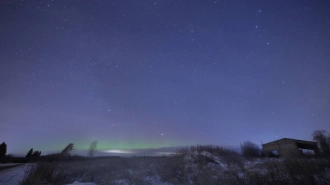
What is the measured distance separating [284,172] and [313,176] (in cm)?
191

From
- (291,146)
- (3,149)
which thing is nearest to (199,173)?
(291,146)

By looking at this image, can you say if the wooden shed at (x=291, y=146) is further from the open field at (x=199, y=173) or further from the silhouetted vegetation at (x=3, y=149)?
the silhouetted vegetation at (x=3, y=149)

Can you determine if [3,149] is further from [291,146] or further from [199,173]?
[291,146]

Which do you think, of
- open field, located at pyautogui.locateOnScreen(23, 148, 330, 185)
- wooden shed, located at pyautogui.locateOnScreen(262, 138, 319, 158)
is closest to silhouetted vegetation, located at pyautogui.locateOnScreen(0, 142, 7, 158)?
open field, located at pyautogui.locateOnScreen(23, 148, 330, 185)

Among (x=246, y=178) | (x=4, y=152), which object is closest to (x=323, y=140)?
(x=246, y=178)

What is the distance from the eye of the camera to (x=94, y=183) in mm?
16078

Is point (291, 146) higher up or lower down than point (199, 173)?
higher up

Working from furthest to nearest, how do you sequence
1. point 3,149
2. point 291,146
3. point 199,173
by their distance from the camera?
point 3,149
point 291,146
point 199,173

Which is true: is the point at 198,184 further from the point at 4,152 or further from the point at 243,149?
the point at 4,152

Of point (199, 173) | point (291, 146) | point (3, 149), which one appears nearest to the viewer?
point (199, 173)

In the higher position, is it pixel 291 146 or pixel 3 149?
pixel 3 149

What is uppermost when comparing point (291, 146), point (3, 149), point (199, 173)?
point (3, 149)

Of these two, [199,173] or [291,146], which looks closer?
[199,173]

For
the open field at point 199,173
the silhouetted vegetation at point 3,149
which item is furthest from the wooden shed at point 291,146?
the silhouetted vegetation at point 3,149
